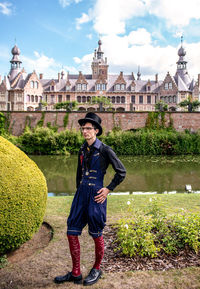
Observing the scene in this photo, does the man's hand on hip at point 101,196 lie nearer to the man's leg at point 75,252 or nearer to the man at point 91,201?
the man at point 91,201

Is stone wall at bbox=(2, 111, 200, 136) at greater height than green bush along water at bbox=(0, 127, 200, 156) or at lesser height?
greater

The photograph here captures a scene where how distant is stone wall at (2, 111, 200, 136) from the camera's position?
1048 inches

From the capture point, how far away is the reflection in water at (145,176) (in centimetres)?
→ 1134

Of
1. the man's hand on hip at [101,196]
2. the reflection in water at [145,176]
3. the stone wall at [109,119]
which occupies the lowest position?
the reflection in water at [145,176]

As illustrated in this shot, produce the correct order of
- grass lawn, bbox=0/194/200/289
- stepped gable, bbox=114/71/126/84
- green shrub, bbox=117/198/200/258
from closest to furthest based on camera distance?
grass lawn, bbox=0/194/200/289 → green shrub, bbox=117/198/200/258 → stepped gable, bbox=114/71/126/84

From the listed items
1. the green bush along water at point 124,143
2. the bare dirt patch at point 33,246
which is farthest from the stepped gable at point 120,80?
the bare dirt patch at point 33,246

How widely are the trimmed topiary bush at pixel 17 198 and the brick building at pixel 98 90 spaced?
4158 cm

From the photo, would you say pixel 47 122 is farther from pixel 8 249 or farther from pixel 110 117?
pixel 8 249

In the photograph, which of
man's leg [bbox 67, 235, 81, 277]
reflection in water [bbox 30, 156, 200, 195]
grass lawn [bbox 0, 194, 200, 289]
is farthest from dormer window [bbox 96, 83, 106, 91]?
man's leg [bbox 67, 235, 81, 277]

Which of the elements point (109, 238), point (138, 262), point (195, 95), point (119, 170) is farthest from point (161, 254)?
point (195, 95)

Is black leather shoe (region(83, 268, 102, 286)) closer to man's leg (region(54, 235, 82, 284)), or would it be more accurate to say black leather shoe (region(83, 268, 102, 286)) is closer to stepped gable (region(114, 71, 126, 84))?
man's leg (region(54, 235, 82, 284))

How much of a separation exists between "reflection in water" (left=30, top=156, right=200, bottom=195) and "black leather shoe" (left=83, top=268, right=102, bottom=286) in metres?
7.10

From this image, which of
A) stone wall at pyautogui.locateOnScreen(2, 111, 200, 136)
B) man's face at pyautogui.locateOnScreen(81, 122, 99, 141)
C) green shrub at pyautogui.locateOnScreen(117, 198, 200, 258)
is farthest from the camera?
stone wall at pyautogui.locateOnScreen(2, 111, 200, 136)

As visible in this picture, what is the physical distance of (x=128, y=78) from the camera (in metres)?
49.6
